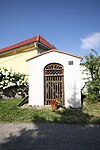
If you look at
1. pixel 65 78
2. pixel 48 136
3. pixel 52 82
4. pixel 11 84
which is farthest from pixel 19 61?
pixel 48 136

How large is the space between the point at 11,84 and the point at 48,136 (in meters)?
8.50

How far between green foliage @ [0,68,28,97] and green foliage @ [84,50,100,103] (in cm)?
497

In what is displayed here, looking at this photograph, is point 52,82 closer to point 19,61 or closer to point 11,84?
point 11,84

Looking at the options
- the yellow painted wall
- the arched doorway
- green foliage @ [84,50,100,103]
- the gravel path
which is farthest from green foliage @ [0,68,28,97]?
the gravel path

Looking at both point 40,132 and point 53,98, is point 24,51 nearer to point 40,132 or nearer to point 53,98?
point 53,98

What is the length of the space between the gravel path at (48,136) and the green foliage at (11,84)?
6690 mm

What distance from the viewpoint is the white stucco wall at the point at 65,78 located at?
31.7 ft

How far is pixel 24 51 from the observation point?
1530cm

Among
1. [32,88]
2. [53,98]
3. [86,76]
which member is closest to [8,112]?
[32,88]

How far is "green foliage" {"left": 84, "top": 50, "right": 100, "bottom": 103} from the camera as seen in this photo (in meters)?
11.0

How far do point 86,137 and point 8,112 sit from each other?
14.6 ft

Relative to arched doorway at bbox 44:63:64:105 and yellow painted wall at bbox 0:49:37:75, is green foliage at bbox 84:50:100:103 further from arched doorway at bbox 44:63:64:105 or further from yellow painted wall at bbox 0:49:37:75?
yellow painted wall at bbox 0:49:37:75

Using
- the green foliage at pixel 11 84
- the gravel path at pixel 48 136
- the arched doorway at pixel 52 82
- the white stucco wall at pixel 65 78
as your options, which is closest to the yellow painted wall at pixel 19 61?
the green foliage at pixel 11 84

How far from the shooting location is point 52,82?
10.2 meters
